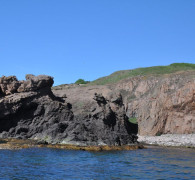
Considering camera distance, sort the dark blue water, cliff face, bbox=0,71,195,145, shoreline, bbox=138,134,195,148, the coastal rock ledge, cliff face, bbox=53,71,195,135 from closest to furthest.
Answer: the dark blue water, cliff face, bbox=0,71,195,145, the coastal rock ledge, shoreline, bbox=138,134,195,148, cliff face, bbox=53,71,195,135

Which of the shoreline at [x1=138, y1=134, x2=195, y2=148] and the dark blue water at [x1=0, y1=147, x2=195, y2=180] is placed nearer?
the dark blue water at [x1=0, y1=147, x2=195, y2=180]

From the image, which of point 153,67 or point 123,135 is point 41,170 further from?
point 153,67

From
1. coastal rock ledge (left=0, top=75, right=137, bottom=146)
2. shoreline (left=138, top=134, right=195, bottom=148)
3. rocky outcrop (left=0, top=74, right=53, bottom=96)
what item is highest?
rocky outcrop (left=0, top=74, right=53, bottom=96)

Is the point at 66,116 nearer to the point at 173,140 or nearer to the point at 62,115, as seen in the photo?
the point at 62,115

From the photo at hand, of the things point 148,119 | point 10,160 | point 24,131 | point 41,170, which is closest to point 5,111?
point 24,131

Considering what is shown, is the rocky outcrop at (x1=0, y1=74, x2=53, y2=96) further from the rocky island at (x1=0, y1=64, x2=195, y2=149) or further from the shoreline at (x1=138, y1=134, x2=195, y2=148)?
the shoreline at (x1=138, y1=134, x2=195, y2=148)

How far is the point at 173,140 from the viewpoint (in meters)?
57.3

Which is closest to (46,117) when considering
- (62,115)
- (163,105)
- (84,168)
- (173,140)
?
(62,115)

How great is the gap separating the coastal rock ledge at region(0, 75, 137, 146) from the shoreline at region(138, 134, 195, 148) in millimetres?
5611

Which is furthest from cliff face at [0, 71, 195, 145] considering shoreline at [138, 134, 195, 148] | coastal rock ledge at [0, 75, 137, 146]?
shoreline at [138, 134, 195, 148]

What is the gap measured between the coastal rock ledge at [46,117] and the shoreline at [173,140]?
5611 mm

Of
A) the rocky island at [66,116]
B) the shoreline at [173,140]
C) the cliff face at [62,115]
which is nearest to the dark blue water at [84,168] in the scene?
the rocky island at [66,116]

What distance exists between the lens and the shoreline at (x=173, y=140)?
172 ft

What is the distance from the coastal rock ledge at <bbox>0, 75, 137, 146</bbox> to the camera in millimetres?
47034
